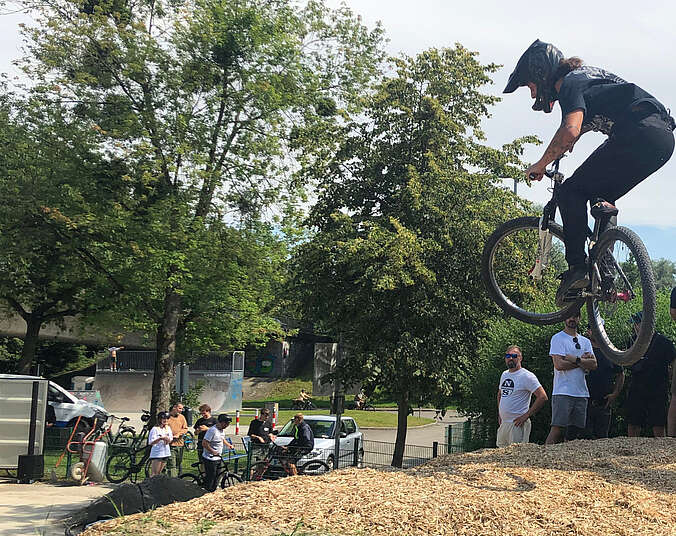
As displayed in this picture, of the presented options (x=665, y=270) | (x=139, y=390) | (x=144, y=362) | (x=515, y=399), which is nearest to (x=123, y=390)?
(x=139, y=390)

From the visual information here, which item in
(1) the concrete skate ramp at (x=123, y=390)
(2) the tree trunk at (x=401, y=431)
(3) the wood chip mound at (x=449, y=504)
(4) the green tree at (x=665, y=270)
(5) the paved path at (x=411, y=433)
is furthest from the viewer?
(4) the green tree at (x=665, y=270)

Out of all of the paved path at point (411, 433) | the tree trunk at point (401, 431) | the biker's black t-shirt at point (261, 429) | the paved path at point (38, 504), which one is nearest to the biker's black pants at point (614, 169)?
the paved path at point (38, 504)

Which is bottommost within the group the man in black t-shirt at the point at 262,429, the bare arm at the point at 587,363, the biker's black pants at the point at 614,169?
the man in black t-shirt at the point at 262,429

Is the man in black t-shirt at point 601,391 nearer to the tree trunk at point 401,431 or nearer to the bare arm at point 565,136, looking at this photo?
the bare arm at point 565,136

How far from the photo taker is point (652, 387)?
9.97 m

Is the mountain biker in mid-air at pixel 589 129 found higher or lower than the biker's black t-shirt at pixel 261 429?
higher

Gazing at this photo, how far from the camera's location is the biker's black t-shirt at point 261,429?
17219mm

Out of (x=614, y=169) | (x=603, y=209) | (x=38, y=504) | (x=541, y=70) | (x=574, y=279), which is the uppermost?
A: (x=541, y=70)

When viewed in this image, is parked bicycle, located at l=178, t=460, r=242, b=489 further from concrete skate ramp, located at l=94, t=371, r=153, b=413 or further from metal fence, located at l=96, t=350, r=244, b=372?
metal fence, located at l=96, t=350, r=244, b=372

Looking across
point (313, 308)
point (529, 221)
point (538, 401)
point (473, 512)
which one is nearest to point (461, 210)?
point (313, 308)

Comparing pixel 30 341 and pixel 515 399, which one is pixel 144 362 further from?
pixel 515 399

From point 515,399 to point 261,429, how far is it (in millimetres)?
8611

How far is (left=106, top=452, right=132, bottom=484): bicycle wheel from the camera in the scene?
61.7 feet

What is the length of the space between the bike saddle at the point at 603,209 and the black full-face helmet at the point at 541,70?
3.13 feet
